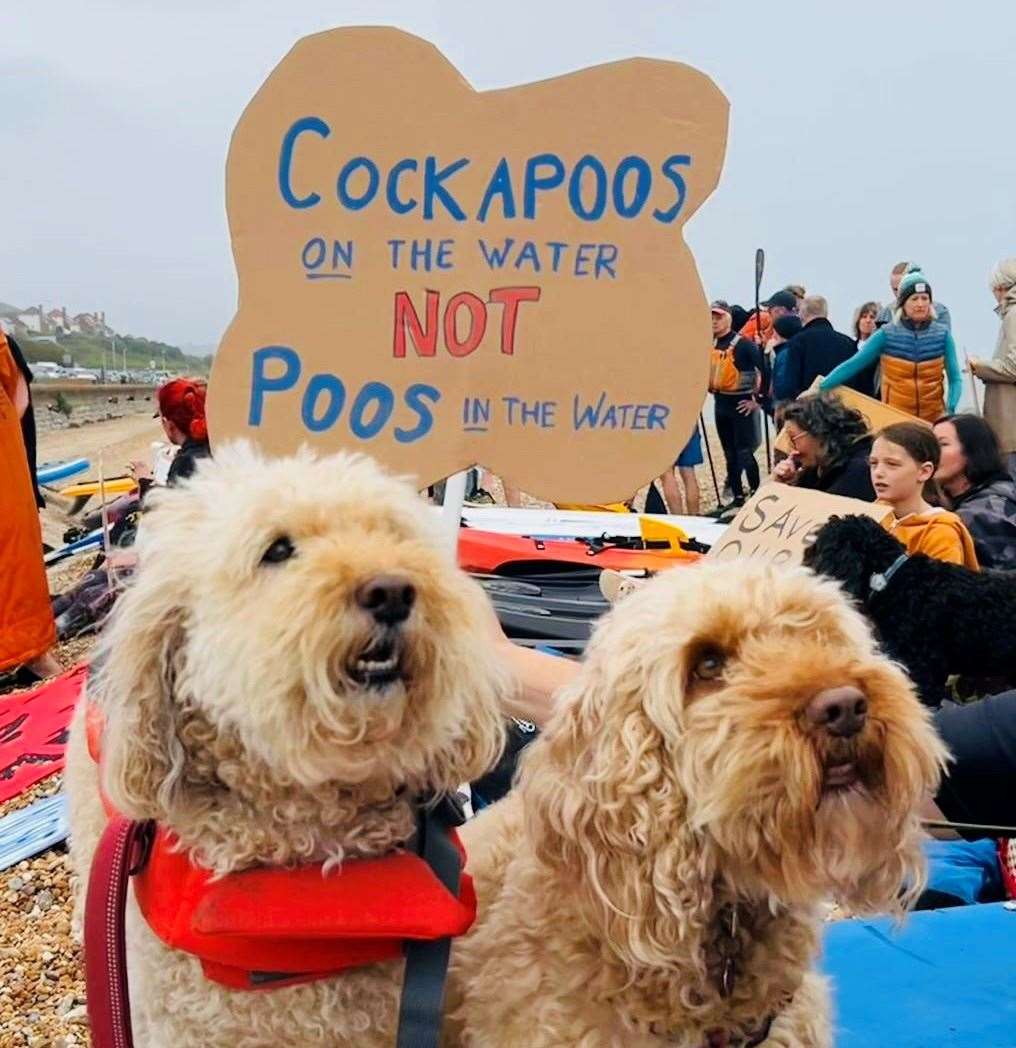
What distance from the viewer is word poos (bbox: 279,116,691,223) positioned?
7.73 feet

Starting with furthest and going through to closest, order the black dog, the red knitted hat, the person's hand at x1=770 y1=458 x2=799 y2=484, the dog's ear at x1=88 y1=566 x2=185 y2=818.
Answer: the person's hand at x1=770 y1=458 x2=799 y2=484, the red knitted hat, the black dog, the dog's ear at x1=88 y1=566 x2=185 y2=818

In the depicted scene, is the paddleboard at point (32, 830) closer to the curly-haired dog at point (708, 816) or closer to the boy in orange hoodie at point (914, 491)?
the curly-haired dog at point (708, 816)

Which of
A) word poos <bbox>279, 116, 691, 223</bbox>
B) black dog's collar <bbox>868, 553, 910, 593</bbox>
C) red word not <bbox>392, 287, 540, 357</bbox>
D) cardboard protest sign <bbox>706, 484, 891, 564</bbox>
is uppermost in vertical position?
word poos <bbox>279, 116, 691, 223</bbox>

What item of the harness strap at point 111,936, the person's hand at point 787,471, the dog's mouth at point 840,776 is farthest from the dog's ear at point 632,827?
the person's hand at point 787,471

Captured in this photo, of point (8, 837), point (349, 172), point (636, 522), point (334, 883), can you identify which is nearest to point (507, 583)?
point (636, 522)

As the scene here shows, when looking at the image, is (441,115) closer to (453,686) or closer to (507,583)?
(453,686)

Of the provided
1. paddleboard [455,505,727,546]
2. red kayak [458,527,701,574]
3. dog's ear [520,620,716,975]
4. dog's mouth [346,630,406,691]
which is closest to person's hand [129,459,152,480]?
paddleboard [455,505,727,546]

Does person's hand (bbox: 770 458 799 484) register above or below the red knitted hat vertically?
below

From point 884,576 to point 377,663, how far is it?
2.36 metres

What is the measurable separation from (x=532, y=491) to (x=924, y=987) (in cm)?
137

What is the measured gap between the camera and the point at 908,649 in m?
3.36

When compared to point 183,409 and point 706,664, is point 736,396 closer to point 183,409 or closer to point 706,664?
point 183,409

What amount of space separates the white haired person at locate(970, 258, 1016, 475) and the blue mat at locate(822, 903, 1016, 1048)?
5699 mm

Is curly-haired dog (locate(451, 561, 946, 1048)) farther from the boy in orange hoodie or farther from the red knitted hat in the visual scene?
the red knitted hat
